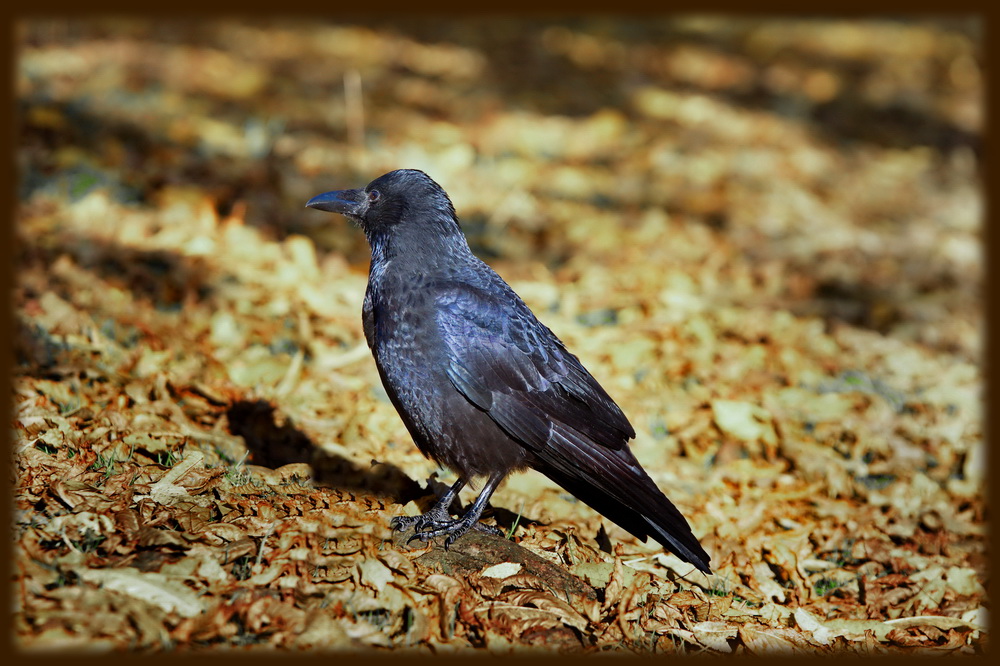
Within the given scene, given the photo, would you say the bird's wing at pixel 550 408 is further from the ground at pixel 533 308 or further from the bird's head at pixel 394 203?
the bird's head at pixel 394 203

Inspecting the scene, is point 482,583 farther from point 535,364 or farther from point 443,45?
point 443,45

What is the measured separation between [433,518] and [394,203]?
5.96 feet

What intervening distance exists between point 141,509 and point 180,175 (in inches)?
233

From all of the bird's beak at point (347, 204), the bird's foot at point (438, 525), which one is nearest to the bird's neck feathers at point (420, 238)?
the bird's beak at point (347, 204)

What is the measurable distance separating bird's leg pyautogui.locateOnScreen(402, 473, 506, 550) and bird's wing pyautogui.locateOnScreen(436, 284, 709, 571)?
1.00 ft

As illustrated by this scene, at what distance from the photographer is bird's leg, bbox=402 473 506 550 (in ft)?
14.7

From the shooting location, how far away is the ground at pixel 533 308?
13.1ft

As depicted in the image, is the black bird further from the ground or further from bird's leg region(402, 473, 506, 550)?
the ground

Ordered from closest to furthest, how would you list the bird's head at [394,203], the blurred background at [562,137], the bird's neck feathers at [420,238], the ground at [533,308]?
1. the ground at [533,308]
2. the bird's neck feathers at [420,238]
3. the bird's head at [394,203]
4. the blurred background at [562,137]

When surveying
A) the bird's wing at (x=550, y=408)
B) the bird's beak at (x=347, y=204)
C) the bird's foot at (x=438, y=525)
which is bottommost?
the bird's foot at (x=438, y=525)

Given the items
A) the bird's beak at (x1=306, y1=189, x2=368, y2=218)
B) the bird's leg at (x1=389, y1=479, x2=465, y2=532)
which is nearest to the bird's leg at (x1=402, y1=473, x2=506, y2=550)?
the bird's leg at (x1=389, y1=479, x2=465, y2=532)

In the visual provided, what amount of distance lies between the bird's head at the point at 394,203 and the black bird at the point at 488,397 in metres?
0.18

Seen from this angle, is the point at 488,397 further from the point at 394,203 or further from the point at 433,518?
the point at 394,203

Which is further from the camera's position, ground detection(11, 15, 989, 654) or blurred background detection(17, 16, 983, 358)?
blurred background detection(17, 16, 983, 358)
